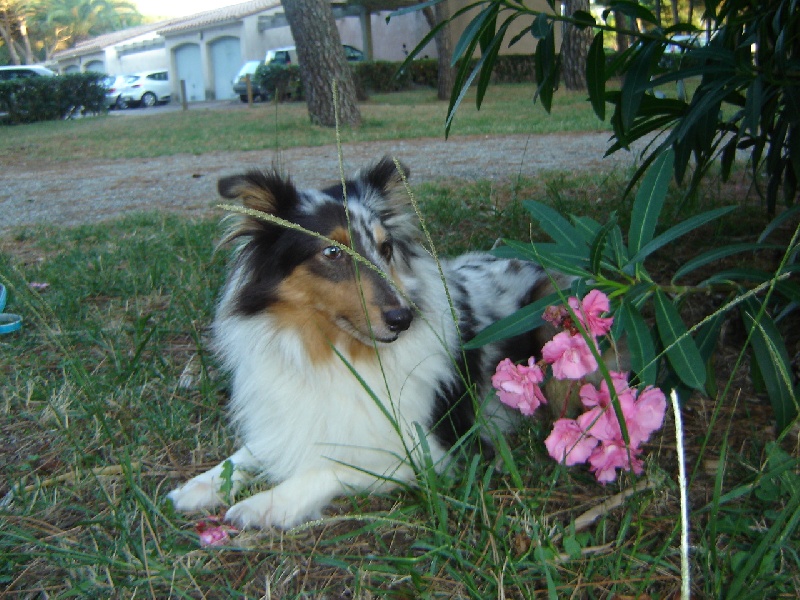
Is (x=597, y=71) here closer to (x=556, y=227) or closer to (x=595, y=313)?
(x=556, y=227)

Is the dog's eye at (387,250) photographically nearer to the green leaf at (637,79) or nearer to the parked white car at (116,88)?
the green leaf at (637,79)

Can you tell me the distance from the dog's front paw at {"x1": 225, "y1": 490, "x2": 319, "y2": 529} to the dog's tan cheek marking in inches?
19.0

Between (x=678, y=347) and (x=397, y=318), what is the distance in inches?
33.7

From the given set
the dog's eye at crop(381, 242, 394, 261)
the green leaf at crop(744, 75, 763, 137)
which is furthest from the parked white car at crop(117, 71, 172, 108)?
the green leaf at crop(744, 75, 763, 137)

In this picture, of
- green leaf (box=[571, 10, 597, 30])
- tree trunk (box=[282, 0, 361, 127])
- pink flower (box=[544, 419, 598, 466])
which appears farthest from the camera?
tree trunk (box=[282, 0, 361, 127])

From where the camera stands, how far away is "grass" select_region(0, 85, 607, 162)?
11.7 m

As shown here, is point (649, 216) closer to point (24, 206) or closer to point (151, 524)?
point (151, 524)

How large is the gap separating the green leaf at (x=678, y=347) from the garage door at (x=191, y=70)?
129 feet

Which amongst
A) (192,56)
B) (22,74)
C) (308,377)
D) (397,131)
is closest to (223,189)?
(308,377)

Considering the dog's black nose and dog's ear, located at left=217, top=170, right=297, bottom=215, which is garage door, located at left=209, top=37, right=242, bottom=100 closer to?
dog's ear, located at left=217, top=170, right=297, bottom=215

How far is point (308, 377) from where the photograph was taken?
8.10ft

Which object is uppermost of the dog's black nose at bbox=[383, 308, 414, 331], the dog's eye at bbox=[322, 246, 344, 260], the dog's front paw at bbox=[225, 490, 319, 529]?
the dog's eye at bbox=[322, 246, 344, 260]

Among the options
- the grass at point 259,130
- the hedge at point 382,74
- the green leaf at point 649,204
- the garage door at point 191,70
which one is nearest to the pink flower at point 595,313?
the green leaf at point 649,204

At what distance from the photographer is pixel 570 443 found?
1859 mm
